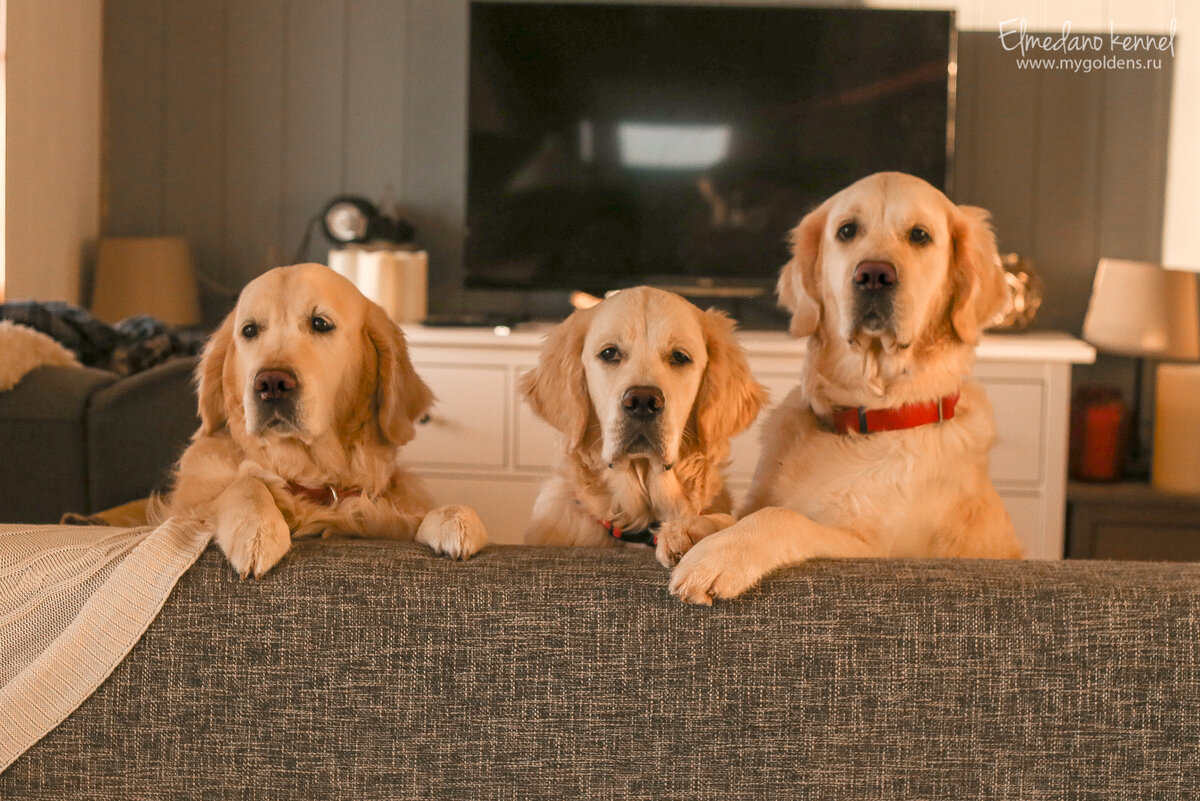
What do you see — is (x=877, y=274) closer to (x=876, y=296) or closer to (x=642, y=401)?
(x=876, y=296)

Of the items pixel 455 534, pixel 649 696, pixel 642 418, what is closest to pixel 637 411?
pixel 642 418

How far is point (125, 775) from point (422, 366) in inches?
127

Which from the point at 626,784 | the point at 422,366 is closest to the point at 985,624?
the point at 626,784

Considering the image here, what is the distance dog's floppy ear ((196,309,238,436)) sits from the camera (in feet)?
5.66

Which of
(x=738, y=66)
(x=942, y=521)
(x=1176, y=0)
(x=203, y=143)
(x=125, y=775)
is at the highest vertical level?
(x=1176, y=0)

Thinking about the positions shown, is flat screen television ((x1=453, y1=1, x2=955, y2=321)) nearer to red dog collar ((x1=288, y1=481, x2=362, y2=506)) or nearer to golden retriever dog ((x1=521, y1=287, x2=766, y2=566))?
golden retriever dog ((x1=521, y1=287, x2=766, y2=566))

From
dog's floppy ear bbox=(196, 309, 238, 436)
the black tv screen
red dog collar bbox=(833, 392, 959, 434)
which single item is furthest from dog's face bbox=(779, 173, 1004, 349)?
the black tv screen

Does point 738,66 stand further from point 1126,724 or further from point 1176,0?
point 1126,724

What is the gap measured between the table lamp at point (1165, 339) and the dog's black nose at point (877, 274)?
2.88m

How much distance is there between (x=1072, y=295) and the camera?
15.6 ft

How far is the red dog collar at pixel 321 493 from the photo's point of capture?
5.38 feet

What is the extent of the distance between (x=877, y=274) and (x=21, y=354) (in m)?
1.75

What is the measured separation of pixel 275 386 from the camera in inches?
62.4

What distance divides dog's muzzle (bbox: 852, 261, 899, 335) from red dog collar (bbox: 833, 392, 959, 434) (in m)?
0.14
